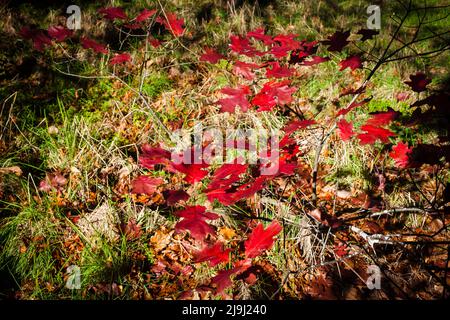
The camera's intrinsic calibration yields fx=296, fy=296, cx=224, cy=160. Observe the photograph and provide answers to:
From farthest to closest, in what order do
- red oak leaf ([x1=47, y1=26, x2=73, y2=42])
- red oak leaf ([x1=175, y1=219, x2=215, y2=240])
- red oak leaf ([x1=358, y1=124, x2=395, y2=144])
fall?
1. red oak leaf ([x1=47, y1=26, x2=73, y2=42])
2. red oak leaf ([x1=358, y1=124, x2=395, y2=144])
3. red oak leaf ([x1=175, y1=219, x2=215, y2=240])

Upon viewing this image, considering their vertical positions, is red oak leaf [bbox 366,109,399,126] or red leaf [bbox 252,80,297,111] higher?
red leaf [bbox 252,80,297,111]

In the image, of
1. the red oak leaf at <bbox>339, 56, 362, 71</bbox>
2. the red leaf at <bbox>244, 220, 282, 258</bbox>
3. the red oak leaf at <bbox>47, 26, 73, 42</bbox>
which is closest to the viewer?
the red leaf at <bbox>244, 220, 282, 258</bbox>

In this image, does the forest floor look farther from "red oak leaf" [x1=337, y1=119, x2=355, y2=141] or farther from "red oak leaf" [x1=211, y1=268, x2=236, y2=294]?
"red oak leaf" [x1=337, y1=119, x2=355, y2=141]

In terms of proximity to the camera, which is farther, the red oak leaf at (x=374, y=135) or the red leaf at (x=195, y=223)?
the red oak leaf at (x=374, y=135)

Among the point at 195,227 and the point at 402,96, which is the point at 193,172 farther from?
the point at 402,96

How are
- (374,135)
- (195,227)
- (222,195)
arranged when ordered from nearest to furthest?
(195,227), (222,195), (374,135)

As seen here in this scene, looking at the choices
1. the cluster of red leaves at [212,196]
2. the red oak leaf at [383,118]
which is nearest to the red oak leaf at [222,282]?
the cluster of red leaves at [212,196]

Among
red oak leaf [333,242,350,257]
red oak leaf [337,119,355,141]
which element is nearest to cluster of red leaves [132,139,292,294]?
red oak leaf [337,119,355,141]

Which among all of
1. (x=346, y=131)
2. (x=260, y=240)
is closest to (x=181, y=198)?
(x=260, y=240)

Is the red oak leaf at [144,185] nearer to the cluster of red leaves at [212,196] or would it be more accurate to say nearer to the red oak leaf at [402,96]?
the cluster of red leaves at [212,196]

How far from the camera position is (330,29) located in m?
4.03

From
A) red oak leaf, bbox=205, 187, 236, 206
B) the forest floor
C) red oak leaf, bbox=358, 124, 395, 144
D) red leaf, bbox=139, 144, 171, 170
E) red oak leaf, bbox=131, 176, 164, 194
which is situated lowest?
the forest floor

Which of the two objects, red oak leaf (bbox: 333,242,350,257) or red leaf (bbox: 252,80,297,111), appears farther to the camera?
red oak leaf (bbox: 333,242,350,257)
